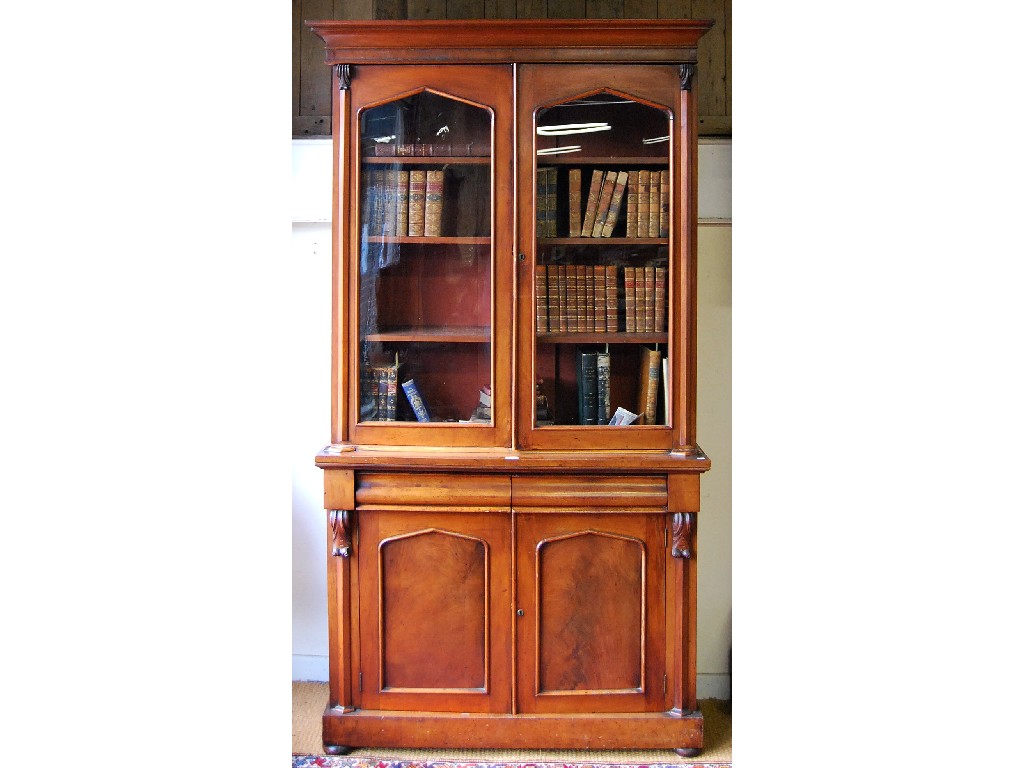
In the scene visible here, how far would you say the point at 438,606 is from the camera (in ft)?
6.15

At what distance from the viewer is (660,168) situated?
6.27 feet

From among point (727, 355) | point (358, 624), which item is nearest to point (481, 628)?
point (358, 624)

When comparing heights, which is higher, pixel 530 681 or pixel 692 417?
pixel 692 417

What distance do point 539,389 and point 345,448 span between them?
53cm

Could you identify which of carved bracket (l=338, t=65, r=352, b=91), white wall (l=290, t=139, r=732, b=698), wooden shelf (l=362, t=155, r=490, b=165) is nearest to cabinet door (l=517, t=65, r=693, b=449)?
wooden shelf (l=362, t=155, r=490, b=165)

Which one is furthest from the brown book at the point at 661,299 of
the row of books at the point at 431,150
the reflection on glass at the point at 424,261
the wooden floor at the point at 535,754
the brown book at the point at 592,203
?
the wooden floor at the point at 535,754

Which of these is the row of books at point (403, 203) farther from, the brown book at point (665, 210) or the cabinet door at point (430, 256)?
the brown book at point (665, 210)

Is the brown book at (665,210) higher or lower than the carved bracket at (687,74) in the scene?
lower

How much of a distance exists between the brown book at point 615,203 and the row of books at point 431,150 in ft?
1.14

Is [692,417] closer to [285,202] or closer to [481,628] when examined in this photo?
[481,628]

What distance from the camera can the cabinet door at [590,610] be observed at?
6.12ft

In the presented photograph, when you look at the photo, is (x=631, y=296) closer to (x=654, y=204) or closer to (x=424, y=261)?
(x=654, y=204)

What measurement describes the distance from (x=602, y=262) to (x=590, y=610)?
907 millimetres

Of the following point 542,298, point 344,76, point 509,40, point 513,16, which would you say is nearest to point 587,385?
point 542,298
